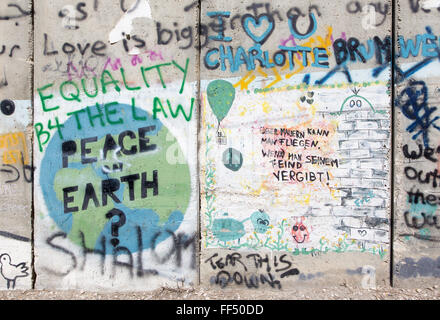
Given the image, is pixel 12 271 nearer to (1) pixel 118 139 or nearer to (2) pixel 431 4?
(1) pixel 118 139

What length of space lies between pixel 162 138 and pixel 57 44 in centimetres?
133

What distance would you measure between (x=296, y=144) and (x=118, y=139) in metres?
1.67

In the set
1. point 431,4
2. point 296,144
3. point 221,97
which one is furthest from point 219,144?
point 431,4

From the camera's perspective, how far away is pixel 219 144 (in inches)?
141

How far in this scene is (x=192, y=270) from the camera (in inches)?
143

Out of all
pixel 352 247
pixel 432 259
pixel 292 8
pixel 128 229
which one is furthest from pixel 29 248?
pixel 432 259

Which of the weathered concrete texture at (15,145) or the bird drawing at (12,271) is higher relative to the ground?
the weathered concrete texture at (15,145)

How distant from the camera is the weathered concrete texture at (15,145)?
11.8 feet

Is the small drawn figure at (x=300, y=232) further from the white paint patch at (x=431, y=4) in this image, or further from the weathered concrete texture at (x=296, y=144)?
the white paint patch at (x=431, y=4)

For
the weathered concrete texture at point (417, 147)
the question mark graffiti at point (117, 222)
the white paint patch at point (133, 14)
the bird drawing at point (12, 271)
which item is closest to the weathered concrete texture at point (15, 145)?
the bird drawing at point (12, 271)

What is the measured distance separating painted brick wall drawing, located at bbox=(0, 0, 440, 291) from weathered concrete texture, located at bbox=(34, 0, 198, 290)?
0.01 meters

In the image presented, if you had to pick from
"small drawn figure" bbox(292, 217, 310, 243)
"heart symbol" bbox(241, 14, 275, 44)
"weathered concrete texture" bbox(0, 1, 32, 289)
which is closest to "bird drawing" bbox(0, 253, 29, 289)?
"weathered concrete texture" bbox(0, 1, 32, 289)

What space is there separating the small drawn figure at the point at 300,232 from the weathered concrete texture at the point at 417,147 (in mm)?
824

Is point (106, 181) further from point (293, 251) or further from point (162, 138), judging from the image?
point (293, 251)
